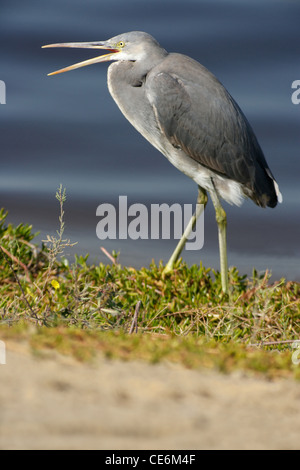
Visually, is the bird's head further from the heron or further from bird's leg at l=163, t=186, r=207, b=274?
bird's leg at l=163, t=186, r=207, b=274

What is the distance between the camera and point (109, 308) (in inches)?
176

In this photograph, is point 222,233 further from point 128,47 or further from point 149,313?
point 128,47

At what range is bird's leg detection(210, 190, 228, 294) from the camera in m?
6.07

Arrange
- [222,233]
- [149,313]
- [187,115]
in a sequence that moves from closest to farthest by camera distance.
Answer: [149,313] < [187,115] < [222,233]

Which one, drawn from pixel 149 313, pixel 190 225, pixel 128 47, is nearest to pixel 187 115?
pixel 128 47

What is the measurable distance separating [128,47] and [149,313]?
7.00 ft

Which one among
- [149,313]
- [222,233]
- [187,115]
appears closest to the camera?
[149,313]

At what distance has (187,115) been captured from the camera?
597cm

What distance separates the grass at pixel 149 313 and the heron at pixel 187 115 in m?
0.26

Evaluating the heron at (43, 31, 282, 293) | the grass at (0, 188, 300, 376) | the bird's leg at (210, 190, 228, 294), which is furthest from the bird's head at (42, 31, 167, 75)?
the grass at (0, 188, 300, 376)

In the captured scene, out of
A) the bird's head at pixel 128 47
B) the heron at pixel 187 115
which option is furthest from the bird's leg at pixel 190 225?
the bird's head at pixel 128 47

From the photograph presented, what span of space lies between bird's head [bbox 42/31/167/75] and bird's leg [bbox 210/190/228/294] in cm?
121
